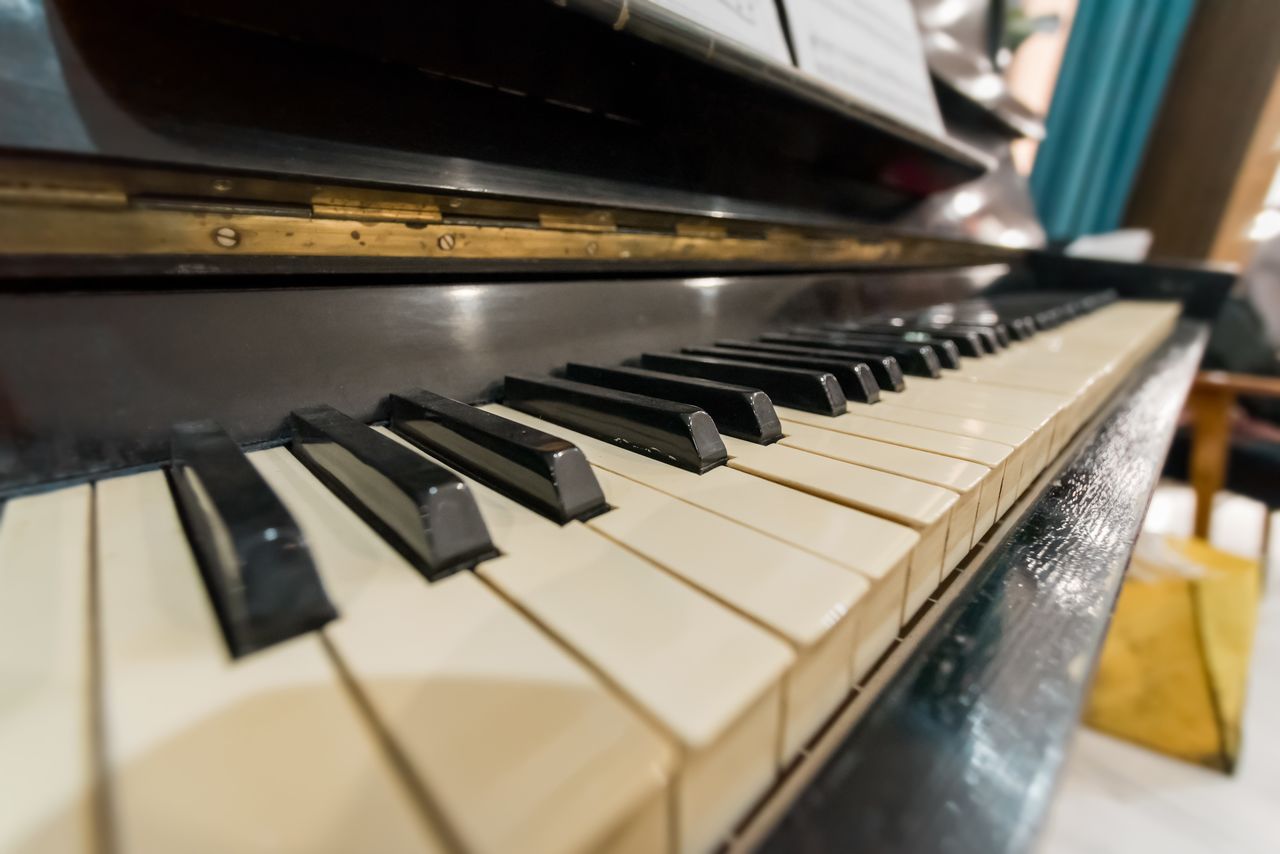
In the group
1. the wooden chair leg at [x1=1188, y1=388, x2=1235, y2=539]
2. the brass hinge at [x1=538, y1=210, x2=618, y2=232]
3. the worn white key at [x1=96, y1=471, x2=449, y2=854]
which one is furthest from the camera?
the wooden chair leg at [x1=1188, y1=388, x2=1235, y2=539]

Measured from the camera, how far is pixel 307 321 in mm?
486

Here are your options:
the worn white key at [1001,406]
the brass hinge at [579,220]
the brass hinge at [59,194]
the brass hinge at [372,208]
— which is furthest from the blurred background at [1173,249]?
the brass hinge at [59,194]

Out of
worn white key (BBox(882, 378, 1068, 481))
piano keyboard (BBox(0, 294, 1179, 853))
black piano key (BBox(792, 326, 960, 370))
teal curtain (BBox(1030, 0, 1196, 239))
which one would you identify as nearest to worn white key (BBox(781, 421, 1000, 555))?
piano keyboard (BBox(0, 294, 1179, 853))

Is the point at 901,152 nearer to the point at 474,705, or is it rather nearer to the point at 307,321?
the point at 307,321

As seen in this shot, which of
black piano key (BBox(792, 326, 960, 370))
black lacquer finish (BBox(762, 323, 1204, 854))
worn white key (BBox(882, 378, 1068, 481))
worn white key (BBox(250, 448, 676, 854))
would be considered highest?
black piano key (BBox(792, 326, 960, 370))

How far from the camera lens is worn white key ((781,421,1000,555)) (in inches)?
16.2

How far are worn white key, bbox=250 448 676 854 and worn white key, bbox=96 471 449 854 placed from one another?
0.04 feet

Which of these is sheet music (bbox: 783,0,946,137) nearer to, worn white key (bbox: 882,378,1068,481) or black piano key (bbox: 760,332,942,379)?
black piano key (bbox: 760,332,942,379)

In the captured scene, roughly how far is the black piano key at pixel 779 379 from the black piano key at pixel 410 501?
1.23ft

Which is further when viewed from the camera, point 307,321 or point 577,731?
point 307,321

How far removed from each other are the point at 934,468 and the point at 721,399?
7.4 inches

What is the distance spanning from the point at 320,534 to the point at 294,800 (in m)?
0.18

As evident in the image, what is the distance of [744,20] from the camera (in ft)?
2.59

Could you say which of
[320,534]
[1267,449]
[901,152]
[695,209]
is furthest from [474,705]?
[1267,449]
